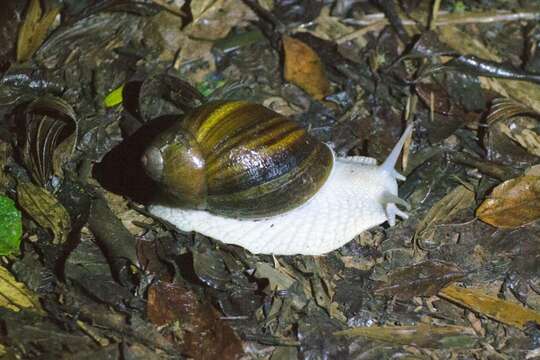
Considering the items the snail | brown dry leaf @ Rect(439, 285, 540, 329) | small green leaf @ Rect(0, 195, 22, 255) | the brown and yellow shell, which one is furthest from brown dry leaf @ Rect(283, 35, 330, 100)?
small green leaf @ Rect(0, 195, 22, 255)

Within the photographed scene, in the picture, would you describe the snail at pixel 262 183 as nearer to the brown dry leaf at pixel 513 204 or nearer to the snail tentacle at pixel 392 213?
the snail tentacle at pixel 392 213

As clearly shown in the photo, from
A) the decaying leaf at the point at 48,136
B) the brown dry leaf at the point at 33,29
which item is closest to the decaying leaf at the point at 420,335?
the decaying leaf at the point at 48,136

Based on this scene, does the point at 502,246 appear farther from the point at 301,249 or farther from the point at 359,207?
the point at 301,249

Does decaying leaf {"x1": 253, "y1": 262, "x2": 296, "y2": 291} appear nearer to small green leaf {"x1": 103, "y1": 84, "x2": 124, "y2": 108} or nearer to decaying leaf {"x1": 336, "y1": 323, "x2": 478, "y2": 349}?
decaying leaf {"x1": 336, "y1": 323, "x2": 478, "y2": 349}

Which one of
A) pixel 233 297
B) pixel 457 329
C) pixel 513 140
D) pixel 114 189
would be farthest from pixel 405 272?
pixel 114 189

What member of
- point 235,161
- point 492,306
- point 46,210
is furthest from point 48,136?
point 492,306

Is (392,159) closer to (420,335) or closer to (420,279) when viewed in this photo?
(420,279)
